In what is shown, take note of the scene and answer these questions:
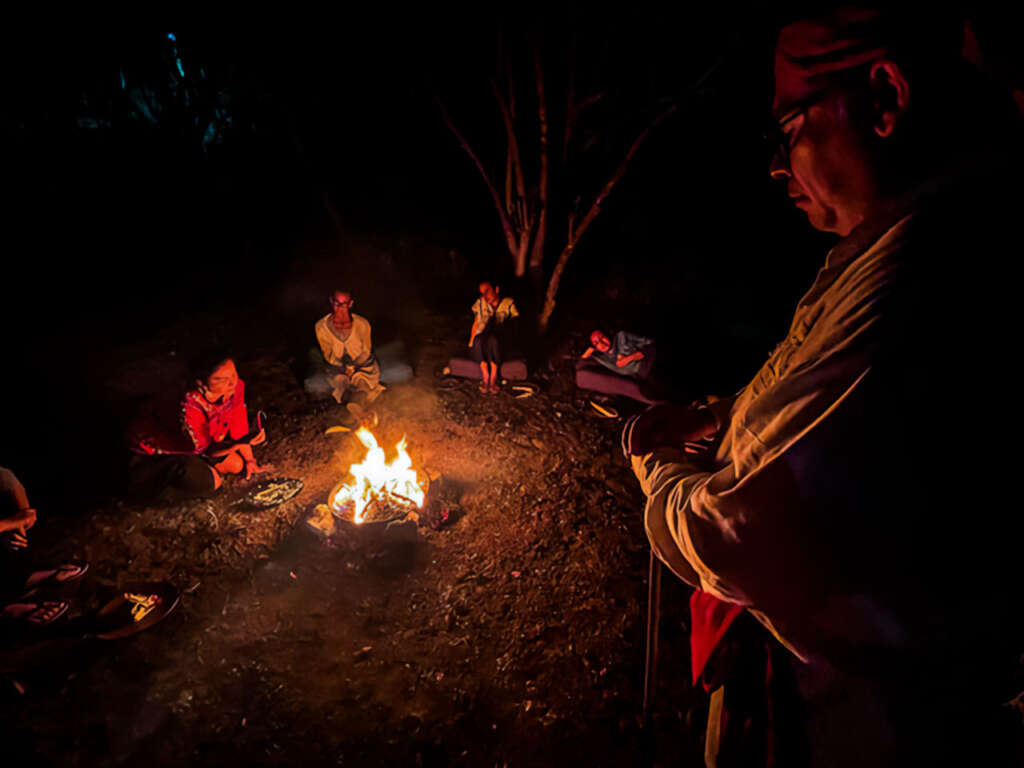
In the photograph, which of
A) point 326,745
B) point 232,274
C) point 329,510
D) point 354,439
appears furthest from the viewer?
point 232,274

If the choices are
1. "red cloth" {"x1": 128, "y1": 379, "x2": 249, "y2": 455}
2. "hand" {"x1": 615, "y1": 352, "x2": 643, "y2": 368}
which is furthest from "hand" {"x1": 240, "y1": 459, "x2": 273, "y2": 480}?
"hand" {"x1": 615, "y1": 352, "x2": 643, "y2": 368}

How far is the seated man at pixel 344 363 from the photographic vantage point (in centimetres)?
716

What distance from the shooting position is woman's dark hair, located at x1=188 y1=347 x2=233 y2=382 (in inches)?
187

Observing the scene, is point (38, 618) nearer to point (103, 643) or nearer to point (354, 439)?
point (103, 643)

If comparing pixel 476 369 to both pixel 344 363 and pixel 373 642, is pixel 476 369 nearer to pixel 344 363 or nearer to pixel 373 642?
pixel 344 363

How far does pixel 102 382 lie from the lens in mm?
7301

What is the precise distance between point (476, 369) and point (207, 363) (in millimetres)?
3959

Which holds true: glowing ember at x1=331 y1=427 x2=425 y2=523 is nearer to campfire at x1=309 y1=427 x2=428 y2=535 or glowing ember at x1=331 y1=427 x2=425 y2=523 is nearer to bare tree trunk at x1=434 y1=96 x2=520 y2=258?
campfire at x1=309 y1=427 x2=428 y2=535

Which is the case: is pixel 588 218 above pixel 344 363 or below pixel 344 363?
above

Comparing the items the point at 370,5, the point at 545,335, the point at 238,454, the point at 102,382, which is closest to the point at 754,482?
the point at 238,454

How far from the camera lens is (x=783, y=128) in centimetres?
129

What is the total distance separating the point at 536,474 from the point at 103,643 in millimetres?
4194

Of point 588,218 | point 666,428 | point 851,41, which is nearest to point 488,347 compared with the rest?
point 588,218

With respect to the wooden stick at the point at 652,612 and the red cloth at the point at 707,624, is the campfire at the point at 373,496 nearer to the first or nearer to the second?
the wooden stick at the point at 652,612
